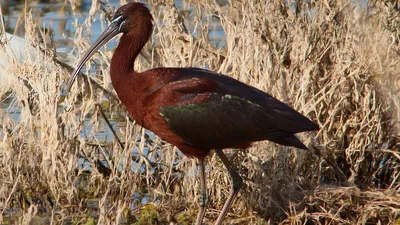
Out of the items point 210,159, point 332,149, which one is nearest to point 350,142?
point 332,149

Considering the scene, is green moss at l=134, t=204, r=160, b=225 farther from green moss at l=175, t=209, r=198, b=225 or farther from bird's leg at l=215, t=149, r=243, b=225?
bird's leg at l=215, t=149, r=243, b=225

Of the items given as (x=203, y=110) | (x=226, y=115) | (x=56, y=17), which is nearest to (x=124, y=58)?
(x=203, y=110)

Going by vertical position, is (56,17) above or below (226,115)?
above

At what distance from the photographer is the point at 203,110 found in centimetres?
582

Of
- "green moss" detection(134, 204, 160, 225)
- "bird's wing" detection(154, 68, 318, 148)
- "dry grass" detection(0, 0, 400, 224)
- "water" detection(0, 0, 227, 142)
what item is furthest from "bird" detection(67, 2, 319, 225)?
"water" detection(0, 0, 227, 142)

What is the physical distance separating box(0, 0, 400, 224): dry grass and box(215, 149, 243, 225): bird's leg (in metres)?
0.19

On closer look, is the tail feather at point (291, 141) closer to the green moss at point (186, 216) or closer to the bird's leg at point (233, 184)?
the bird's leg at point (233, 184)

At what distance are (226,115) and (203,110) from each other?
15 cm

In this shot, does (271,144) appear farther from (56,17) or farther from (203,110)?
(56,17)

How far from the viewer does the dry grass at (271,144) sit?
6.26 meters

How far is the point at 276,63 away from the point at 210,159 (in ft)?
2.80

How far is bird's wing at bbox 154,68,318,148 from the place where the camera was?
579 centimetres

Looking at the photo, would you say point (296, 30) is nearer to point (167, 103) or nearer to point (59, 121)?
point (167, 103)

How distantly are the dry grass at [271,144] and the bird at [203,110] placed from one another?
1.54ft
